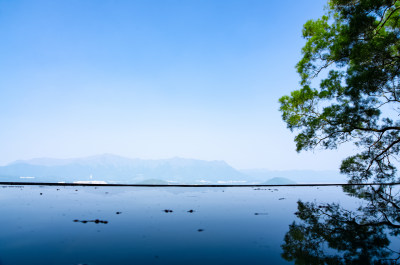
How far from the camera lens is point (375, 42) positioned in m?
11.6

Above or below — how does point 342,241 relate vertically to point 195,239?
above

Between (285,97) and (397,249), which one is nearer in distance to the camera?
(397,249)

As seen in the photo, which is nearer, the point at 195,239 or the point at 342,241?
the point at 342,241

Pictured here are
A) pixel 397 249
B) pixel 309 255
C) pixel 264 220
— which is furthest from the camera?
pixel 264 220

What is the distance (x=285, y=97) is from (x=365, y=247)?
48.6ft

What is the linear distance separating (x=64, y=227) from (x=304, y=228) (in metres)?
7.03

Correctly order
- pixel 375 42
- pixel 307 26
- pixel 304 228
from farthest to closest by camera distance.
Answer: pixel 307 26
pixel 375 42
pixel 304 228

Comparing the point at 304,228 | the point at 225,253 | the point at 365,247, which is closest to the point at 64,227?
the point at 225,253

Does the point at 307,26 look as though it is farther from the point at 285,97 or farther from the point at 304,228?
the point at 304,228

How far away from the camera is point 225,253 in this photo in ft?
14.0

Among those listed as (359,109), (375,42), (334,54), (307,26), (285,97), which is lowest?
(359,109)

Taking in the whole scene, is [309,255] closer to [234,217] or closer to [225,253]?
[225,253]

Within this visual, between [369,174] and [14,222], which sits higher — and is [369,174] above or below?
above

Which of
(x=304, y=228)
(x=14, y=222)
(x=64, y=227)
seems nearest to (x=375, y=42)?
(x=304, y=228)
